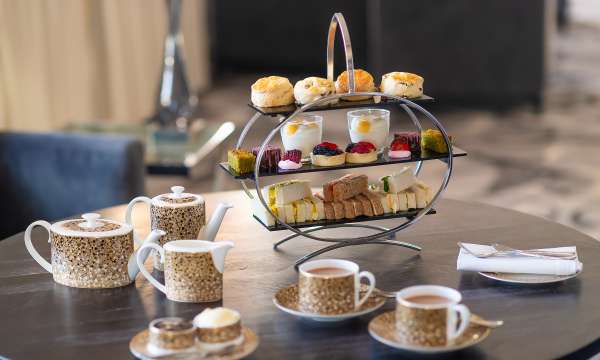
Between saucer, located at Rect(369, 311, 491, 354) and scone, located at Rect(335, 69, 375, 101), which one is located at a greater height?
scone, located at Rect(335, 69, 375, 101)

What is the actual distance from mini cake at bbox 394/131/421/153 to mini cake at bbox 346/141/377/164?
0.07 m

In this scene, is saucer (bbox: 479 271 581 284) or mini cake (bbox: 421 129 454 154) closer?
saucer (bbox: 479 271 581 284)

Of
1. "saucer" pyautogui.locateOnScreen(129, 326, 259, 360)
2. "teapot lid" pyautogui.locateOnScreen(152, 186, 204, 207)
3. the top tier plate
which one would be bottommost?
"saucer" pyautogui.locateOnScreen(129, 326, 259, 360)

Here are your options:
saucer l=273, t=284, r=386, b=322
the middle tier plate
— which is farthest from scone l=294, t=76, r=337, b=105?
saucer l=273, t=284, r=386, b=322

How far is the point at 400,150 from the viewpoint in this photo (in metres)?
1.86

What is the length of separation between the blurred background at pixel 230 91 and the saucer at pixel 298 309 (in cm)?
148

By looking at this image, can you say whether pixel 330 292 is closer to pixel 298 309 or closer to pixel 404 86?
pixel 298 309

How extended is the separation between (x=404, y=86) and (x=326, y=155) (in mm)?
200

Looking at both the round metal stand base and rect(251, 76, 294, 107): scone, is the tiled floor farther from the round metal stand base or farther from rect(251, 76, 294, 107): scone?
rect(251, 76, 294, 107): scone

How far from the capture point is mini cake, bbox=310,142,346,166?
1.81 m

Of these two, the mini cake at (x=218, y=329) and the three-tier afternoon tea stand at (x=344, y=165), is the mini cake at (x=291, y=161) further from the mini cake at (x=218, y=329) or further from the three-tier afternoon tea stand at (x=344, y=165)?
the mini cake at (x=218, y=329)

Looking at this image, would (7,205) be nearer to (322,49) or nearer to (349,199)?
(349,199)

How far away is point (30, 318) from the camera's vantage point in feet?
5.30

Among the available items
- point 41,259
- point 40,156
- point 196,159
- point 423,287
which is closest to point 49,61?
point 196,159
